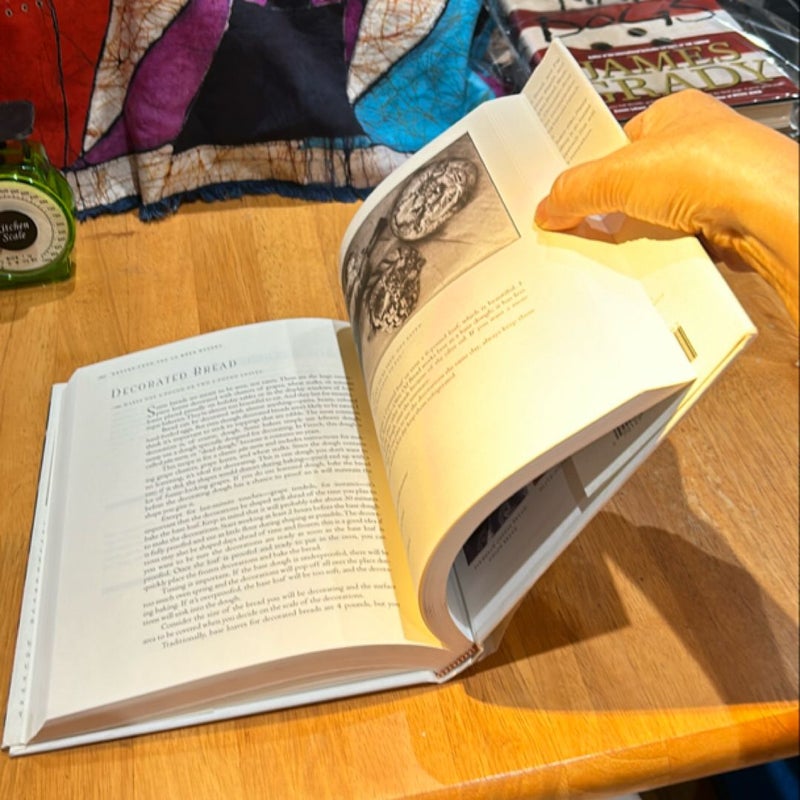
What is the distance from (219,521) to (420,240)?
0.20 m

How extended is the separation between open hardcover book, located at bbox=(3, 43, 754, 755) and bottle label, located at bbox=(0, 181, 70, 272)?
0.45 ft

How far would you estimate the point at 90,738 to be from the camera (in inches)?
17.1

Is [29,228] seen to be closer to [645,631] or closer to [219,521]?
[219,521]

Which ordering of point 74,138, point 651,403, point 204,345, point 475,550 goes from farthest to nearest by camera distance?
point 74,138
point 204,345
point 475,550
point 651,403

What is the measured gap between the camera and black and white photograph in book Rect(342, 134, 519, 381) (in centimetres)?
46

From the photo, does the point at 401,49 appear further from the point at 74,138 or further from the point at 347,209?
the point at 74,138

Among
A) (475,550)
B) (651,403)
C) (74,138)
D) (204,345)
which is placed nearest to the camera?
(651,403)

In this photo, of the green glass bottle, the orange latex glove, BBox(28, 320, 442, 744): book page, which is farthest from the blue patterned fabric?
the orange latex glove

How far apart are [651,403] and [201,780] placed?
288 mm

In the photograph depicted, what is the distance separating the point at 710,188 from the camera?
0.38 metres

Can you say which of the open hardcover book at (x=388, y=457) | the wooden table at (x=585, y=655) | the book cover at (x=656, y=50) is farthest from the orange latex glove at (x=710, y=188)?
the book cover at (x=656, y=50)

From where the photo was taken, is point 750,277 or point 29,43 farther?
point 29,43

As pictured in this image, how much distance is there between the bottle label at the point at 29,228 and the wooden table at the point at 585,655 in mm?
37

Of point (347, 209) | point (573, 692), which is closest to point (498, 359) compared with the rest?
point (573, 692)
